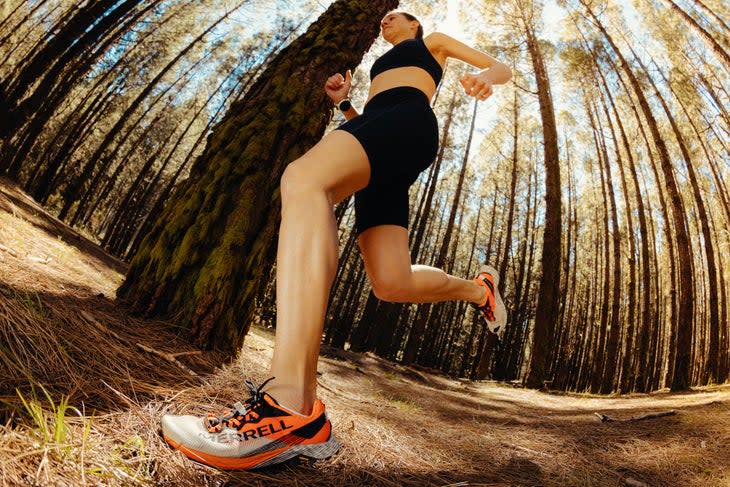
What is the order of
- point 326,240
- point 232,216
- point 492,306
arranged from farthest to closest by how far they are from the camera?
point 492,306
point 232,216
point 326,240

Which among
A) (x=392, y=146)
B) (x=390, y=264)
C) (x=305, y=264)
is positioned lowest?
(x=305, y=264)

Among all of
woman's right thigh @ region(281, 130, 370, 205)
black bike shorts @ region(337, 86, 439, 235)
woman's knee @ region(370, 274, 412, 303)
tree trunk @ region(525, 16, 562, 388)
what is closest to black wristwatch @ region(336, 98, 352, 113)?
black bike shorts @ region(337, 86, 439, 235)

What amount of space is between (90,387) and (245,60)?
19.1 metres

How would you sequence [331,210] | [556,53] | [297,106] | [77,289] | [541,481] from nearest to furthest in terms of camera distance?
[331,210] → [541,481] → [77,289] → [297,106] → [556,53]

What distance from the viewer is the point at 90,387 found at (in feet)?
3.83

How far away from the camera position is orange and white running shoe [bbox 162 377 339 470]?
1.04m

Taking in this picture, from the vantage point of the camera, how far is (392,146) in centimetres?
153

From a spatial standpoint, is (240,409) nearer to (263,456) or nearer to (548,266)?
(263,456)

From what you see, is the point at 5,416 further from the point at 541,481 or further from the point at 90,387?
the point at 541,481

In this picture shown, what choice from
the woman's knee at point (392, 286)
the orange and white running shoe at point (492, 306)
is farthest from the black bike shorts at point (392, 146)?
the orange and white running shoe at point (492, 306)

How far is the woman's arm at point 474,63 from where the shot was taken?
176 centimetres

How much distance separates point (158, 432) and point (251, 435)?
0.26 m

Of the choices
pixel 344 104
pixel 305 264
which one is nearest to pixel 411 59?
pixel 344 104

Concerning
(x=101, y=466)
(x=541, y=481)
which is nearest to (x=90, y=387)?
(x=101, y=466)
